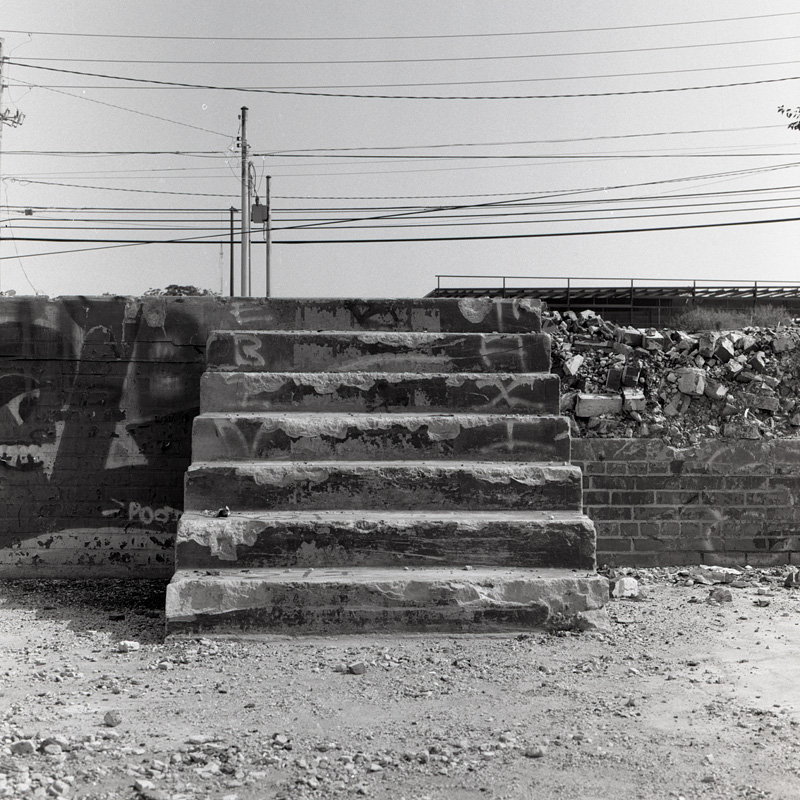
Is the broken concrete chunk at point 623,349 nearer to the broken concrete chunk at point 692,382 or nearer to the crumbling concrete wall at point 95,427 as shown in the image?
the broken concrete chunk at point 692,382

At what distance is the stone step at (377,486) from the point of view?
217 inches

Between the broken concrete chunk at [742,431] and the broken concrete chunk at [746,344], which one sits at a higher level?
the broken concrete chunk at [746,344]

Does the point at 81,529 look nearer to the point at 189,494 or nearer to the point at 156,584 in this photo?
the point at 156,584

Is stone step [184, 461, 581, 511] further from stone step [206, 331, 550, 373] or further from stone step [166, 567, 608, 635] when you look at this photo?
stone step [206, 331, 550, 373]

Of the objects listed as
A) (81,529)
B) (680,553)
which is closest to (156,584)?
(81,529)

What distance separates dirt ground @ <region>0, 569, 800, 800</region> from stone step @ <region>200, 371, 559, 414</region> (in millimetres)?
1629

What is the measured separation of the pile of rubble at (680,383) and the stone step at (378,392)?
169cm

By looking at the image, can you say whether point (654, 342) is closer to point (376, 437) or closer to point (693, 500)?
point (693, 500)

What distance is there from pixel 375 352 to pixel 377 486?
1254 millimetres

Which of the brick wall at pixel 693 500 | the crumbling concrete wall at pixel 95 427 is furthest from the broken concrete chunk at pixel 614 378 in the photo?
the crumbling concrete wall at pixel 95 427

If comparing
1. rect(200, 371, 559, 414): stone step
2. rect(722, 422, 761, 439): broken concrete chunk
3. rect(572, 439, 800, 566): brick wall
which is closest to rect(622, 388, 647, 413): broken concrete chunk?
rect(572, 439, 800, 566): brick wall

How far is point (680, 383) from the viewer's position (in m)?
7.93

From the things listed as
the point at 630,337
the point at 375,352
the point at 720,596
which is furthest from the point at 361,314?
the point at 720,596

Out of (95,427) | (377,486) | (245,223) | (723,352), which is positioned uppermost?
(245,223)
